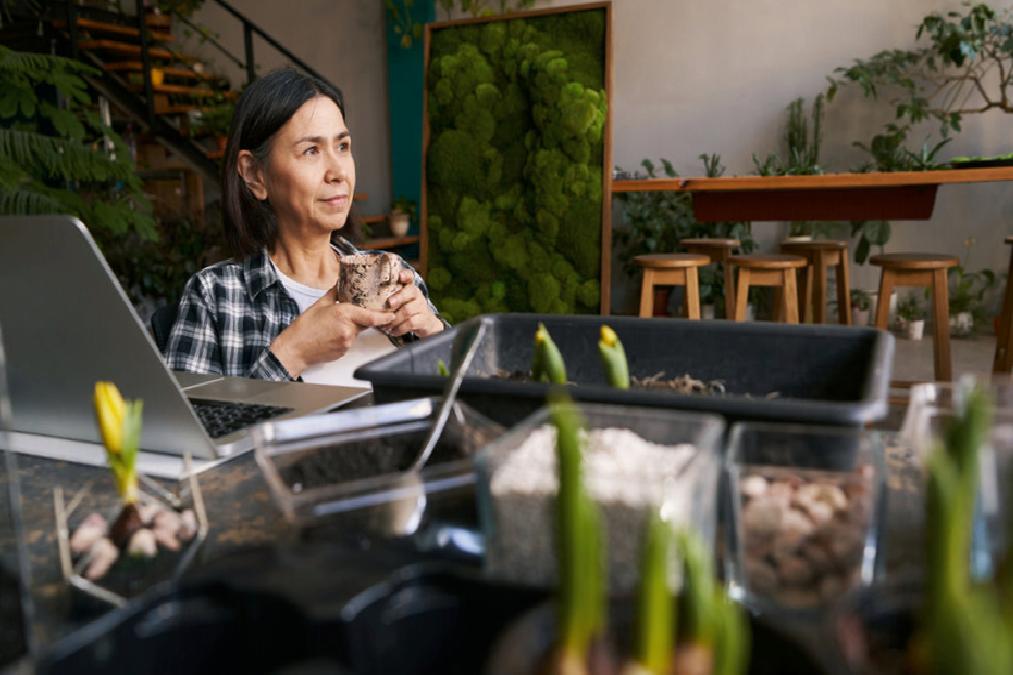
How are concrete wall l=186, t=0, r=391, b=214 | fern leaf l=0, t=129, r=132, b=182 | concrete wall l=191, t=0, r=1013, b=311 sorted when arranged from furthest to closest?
concrete wall l=186, t=0, r=391, b=214 → concrete wall l=191, t=0, r=1013, b=311 → fern leaf l=0, t=129, r=132, b=182

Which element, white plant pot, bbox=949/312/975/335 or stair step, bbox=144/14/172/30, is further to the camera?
stair step, bbox=144/14/172/30

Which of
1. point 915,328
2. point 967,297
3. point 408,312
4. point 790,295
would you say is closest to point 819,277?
point 790,295

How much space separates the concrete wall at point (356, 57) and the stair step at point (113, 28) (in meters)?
0.79

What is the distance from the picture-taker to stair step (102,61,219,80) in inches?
217

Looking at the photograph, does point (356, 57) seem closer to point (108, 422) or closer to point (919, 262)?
point (919, 262)

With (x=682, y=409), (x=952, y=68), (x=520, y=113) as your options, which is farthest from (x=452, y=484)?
(x=952, y=68)

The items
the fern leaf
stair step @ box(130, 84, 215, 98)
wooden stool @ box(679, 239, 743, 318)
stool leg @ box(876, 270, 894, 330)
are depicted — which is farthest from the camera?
stair step @ box(130, 84, 215, 98)

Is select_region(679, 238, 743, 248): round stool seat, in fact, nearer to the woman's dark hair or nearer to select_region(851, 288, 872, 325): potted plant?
select_region(851, 288, 872, 325): potted plant

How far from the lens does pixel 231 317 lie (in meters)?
1.60

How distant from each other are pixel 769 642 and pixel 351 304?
1.07 m

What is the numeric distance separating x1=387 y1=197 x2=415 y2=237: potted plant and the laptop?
5048mm

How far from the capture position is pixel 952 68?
4.79 metres

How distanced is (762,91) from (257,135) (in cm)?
432

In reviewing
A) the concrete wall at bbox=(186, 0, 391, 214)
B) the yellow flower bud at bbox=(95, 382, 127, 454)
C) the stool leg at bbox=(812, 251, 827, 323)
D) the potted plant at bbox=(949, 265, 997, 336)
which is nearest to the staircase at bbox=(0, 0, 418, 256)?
the concrete wall at bbox=(186, 0, 391, 214)
